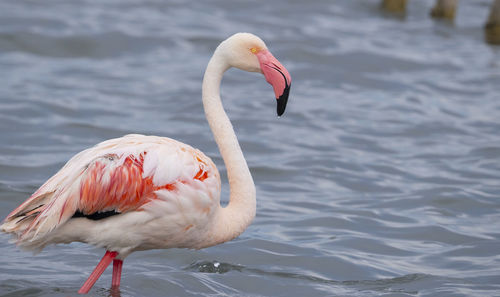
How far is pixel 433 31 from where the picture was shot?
17.3 m

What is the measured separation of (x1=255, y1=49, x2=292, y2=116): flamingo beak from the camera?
577 cm

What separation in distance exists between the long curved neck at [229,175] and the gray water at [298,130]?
2.90 ft

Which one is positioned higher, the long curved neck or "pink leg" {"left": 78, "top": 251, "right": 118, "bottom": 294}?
the long curved neck

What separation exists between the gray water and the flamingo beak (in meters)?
1.68

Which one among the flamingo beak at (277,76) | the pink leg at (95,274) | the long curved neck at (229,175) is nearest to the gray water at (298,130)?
the pink leg at (95,274)

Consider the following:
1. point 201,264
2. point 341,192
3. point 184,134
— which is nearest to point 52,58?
point 184,134

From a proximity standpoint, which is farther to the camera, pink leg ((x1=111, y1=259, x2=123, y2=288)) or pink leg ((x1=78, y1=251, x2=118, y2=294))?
pink leg ((x1=111, y1=259, x2=123, y2=288))

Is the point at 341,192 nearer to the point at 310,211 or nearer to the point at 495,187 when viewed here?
the point at 310,211

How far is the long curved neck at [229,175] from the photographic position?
5652mm

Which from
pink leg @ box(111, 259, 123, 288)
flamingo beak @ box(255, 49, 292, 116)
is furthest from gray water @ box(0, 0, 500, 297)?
flamingo beak @ box(255, 49, 292, 116)

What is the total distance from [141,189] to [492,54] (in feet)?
39.8

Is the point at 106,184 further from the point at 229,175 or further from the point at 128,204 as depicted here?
the point at 229,175

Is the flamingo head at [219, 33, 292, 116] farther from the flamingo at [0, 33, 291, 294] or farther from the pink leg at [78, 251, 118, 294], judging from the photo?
the pink leg at [78, 251, 118, 294]

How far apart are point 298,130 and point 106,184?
20.9 ft
